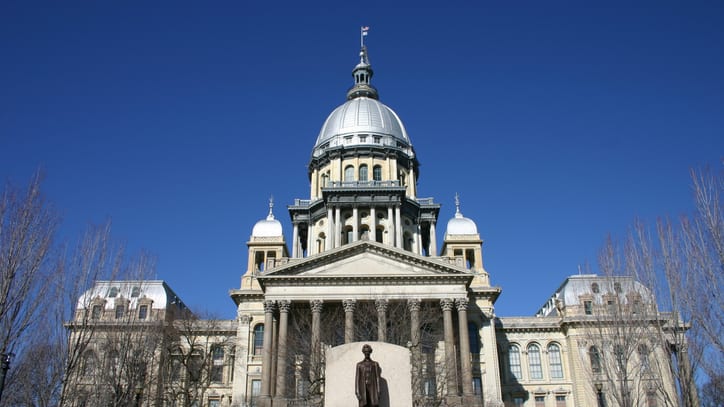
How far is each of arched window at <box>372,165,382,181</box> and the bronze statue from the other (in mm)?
51027

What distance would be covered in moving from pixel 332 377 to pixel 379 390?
3.59 feet

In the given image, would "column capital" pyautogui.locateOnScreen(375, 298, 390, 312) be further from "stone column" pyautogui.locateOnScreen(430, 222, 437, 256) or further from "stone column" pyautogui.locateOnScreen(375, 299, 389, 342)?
"stone column" pyautogui.locateOnScreen(430, 222, 437, 256)

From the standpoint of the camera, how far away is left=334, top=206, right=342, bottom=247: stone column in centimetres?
5787

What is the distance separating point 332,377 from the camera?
1312cm

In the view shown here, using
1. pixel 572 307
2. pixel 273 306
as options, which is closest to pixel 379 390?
pixel 273 306

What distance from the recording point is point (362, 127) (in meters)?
66.4

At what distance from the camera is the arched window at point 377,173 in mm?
63575

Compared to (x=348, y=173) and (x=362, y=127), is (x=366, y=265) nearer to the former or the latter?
(x=348, y=173)

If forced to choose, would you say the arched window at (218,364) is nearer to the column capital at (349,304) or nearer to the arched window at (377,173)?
the column capital at (349,304)

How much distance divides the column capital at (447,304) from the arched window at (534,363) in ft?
46.6

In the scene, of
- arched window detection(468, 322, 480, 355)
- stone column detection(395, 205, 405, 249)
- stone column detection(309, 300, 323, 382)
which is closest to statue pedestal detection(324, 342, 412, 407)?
stone column detection(309, 300, 323, 382)

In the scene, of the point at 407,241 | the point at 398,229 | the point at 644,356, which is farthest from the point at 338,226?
the point at 644,356

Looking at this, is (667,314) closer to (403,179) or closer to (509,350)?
(509,350)

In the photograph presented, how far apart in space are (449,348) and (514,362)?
618 inches
